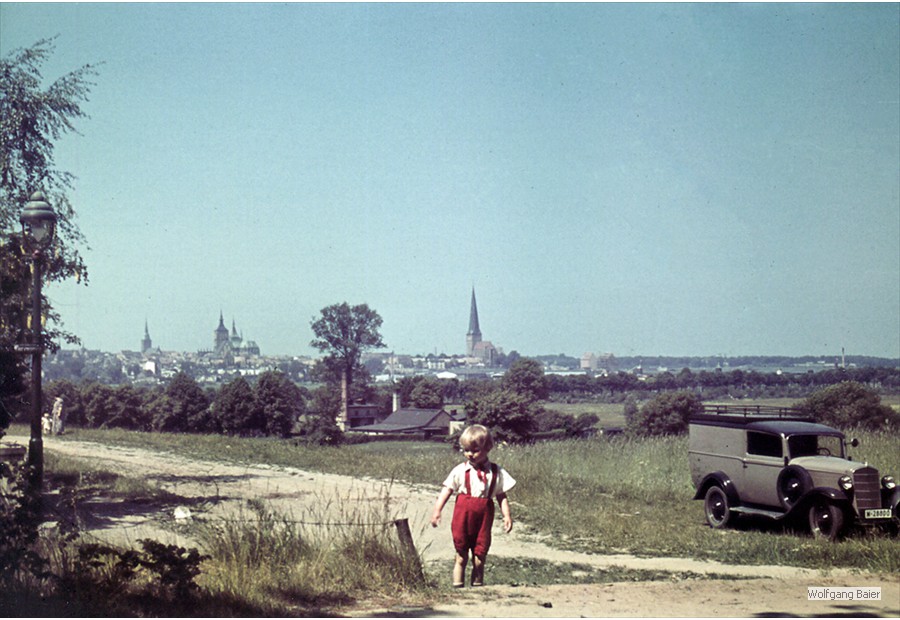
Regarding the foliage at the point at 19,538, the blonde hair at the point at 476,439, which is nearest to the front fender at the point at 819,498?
the blonde hair at the point at 476,439

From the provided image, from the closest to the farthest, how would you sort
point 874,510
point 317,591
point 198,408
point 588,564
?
point 317,591, point 588,564, point 874,510, point 198,408

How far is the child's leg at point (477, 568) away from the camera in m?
7.81

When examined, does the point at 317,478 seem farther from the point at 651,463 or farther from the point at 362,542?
the point at 362,542

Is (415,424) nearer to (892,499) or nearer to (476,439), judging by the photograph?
(892,499)

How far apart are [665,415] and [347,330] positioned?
683 inches

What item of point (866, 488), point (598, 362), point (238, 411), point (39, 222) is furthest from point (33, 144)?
point (598, 362)

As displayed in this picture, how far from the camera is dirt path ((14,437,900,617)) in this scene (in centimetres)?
733

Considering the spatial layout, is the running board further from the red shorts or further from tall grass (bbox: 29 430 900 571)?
the red shorts

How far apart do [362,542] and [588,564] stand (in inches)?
134

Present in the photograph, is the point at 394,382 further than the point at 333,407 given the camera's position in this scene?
Yes

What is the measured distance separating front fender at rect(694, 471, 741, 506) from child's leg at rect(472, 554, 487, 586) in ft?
24.0

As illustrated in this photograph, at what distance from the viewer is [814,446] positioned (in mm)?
13719

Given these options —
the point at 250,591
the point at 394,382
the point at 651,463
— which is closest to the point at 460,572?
the point at 250,591

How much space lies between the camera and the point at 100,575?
23.8 feet
